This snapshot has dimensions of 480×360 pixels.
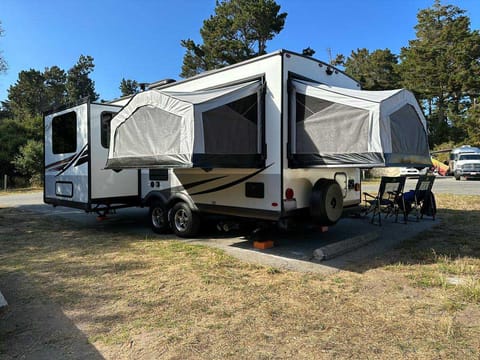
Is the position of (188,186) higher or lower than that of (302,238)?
higher

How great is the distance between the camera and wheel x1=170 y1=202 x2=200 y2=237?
6484 mm

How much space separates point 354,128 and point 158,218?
4.37 metres

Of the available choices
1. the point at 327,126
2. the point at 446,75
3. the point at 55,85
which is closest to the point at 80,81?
the point at 55,85

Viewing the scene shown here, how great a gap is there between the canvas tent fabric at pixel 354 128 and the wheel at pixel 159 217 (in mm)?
3022

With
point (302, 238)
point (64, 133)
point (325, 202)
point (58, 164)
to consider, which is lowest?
point (302, 238)

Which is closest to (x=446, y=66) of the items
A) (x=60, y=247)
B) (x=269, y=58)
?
(x=269, y=58)

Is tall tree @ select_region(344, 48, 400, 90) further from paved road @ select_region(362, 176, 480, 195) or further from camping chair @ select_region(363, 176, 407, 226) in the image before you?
camping chair @ select_region(363, 176, 407, 226)

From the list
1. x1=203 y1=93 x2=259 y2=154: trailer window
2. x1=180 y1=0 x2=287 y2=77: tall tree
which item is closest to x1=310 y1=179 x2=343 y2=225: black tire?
x1=203 y1=93 x2=259 y2=154: trailer window

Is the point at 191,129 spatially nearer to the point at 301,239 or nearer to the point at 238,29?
the point at 301,239

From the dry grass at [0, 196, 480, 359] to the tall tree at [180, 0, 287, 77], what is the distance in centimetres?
2704

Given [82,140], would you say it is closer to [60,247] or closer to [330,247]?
[60,247]

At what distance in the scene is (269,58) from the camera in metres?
5.42

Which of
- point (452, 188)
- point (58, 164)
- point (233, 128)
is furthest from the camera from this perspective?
point (452, 188)

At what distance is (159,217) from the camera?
7.26 meters
